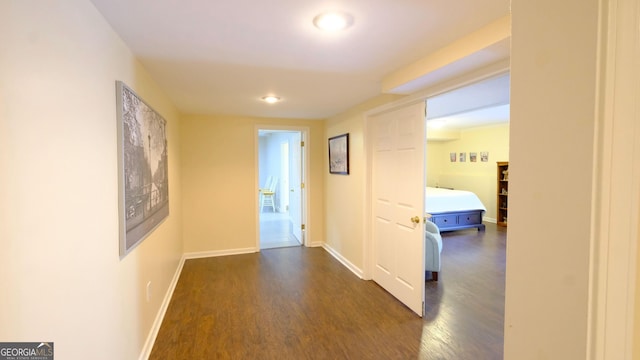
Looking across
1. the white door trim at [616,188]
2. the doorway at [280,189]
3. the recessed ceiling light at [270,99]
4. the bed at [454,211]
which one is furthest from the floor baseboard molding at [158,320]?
the bed at [454,211]

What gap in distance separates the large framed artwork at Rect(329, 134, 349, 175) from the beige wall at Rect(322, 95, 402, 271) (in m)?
0.07

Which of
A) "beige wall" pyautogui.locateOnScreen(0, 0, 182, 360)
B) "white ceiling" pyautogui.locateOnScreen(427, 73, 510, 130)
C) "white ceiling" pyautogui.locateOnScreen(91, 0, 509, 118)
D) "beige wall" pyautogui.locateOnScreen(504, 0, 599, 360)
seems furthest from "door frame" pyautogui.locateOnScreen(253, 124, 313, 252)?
"beige wall" pyautogui.locateOnScreen(504, 0, 599, 360)

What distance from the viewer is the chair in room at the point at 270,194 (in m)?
8.66

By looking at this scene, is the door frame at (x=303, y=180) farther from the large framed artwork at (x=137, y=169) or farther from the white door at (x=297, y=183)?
the large framed artwork at (x=137, y=169)

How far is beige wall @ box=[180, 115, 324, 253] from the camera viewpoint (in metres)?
4.30

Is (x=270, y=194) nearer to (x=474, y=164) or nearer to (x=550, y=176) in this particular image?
(x=474, y=164)

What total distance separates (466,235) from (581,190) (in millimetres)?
5943

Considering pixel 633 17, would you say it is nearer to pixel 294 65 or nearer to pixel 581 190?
pixel 581 190

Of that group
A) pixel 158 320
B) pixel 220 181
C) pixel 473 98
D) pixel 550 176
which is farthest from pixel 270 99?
pixel 550 176

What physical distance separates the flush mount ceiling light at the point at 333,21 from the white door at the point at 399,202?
1.30m

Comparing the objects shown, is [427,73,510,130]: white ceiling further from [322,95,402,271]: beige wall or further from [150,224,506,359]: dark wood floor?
[150,224,506,359]: dark wood floor

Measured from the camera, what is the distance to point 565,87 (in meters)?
0.51

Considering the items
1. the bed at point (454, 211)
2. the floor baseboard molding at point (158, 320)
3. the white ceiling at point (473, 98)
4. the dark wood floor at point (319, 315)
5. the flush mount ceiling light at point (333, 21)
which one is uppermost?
the flush mount ceiling light at point (333, 21)

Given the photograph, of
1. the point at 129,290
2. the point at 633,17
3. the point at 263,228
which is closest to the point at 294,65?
the point at 129,290
